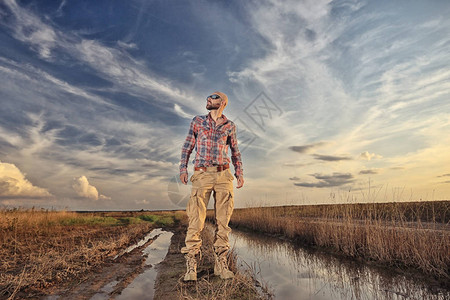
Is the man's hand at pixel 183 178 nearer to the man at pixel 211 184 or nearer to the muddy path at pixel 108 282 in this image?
the man at pixel 211 184

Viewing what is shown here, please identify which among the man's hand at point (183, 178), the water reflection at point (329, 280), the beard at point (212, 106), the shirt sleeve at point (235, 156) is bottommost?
the water reflection at point (329, 280)

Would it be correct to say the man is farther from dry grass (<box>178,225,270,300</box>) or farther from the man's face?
dry grass (<box>178,225,270,300</box>)

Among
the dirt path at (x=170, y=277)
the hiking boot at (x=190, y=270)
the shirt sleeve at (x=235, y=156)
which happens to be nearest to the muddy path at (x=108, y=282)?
the dirt path at (x=170, y=277)

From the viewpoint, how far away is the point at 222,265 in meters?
4.09

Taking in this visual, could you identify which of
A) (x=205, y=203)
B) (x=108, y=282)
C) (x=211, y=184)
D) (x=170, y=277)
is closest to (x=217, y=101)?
(x=211, y=184)

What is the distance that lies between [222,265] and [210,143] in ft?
5.85

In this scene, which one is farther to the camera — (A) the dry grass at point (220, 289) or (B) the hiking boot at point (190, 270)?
(B) the hiking boot at point (190, 270)

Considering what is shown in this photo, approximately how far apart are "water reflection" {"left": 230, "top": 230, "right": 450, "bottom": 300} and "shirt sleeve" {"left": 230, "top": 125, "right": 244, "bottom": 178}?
4.49 ft

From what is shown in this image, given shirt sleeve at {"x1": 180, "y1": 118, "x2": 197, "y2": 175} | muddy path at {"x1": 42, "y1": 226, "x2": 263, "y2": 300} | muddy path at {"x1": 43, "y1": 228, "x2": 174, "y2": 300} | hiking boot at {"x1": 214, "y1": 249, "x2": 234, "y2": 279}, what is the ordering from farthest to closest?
shirt sleeve at {"x1": 180, "y1": 118, "x2": 197, "y2": 175} → hiking boot at {"x1": 214, "y1": 249, "x2": 234, "y2": 279} → muddy path at {"x1": 43, "y1": 228, "x2": 174, "y2": 300} → muddy path at {"x1": 42, "y1": 226, "x2": 263, "y2": 300}

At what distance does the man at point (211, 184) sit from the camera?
13.5ft

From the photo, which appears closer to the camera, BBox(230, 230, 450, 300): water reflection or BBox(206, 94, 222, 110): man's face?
BBox(230, 230, 450, 300): water reflection

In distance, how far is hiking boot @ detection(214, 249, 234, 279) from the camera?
4.02 meters

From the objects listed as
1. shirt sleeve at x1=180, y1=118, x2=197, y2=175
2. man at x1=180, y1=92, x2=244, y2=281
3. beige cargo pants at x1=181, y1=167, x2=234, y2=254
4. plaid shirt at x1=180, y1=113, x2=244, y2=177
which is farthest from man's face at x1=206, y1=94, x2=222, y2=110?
beige cargo pants at x1=181, y1=167, x2=234, y2=254

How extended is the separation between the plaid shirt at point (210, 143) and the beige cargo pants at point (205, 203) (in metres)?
0.18
